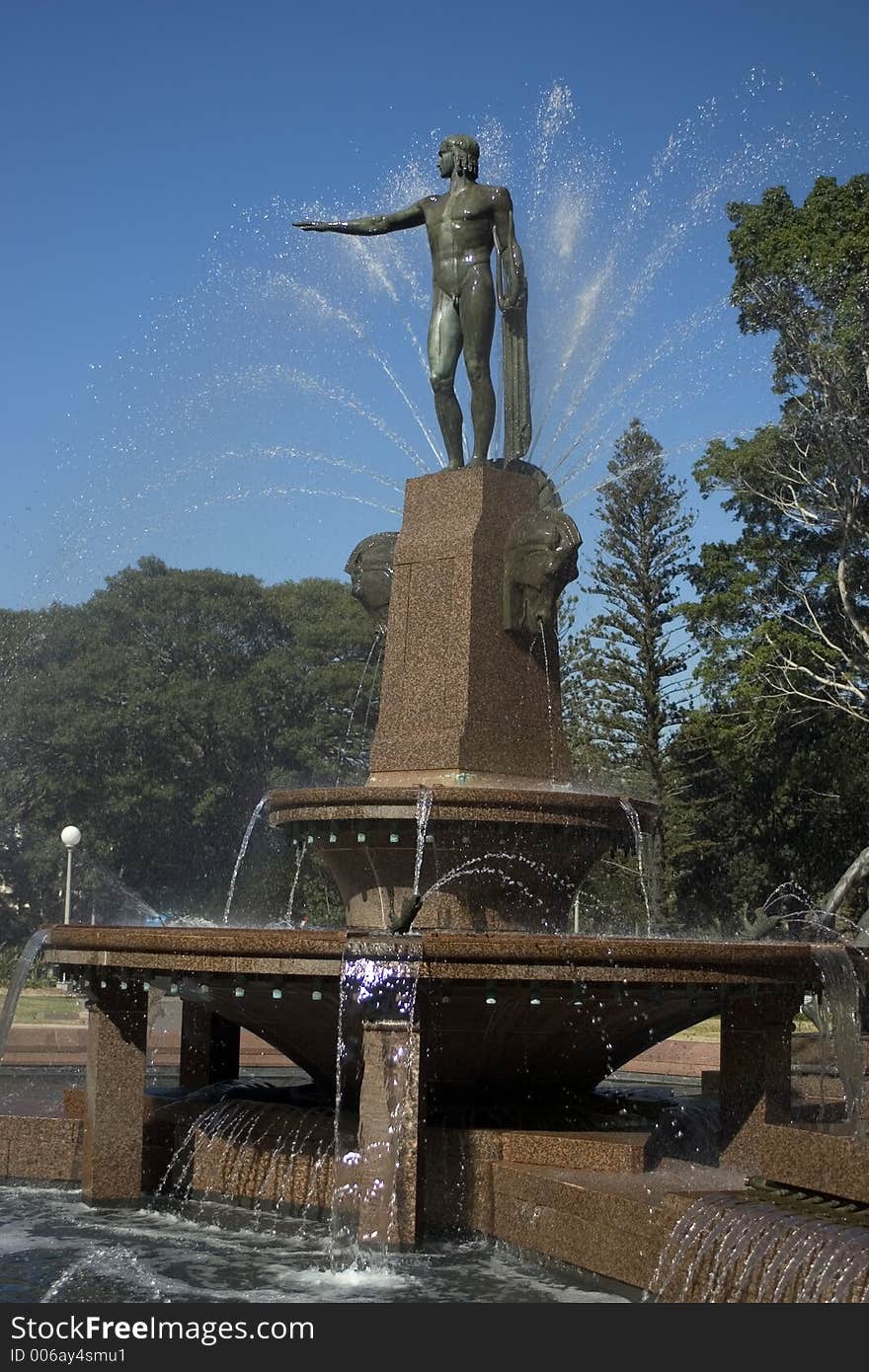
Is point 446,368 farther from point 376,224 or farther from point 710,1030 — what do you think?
point 710,1030

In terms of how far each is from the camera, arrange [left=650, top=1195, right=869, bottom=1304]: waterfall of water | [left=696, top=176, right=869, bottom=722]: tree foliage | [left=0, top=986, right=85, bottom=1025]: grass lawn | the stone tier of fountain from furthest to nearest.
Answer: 1. [left=696, top=176, right=869, bottom=722]: tree foliage
2. [left=0, top=986, right=85, bottom=1025]: grass lawn
3. the stone tier of fountain
4. [left=650, top=1195, right=869, bottom=1304]: waterfall of water

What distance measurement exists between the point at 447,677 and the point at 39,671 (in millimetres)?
31815

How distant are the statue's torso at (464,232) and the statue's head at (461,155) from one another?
0.16 meters

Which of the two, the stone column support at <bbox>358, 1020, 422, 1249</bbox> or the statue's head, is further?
the statue's head

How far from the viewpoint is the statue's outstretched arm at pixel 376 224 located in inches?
486

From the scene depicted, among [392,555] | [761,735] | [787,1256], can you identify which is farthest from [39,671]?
[787,1256]

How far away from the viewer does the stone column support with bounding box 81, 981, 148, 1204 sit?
9.30m

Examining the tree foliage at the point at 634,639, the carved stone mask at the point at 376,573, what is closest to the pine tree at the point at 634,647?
the tree foliage at the point at 634,639

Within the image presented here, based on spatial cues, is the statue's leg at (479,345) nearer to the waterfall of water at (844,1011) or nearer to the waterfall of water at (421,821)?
the waterfall of water at (421,821)

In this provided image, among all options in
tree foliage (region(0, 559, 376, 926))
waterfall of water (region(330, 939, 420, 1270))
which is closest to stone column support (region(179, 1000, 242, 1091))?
waterfall of water (region(330, 939, 420, 1270))

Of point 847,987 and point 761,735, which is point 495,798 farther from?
point 761,735

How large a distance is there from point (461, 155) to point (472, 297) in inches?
42.5

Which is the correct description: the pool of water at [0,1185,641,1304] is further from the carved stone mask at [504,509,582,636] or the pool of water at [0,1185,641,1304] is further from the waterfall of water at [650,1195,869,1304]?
the carved stone mask at [504,509,582,636]

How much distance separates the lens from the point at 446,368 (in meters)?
12.1
